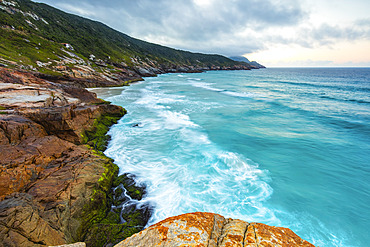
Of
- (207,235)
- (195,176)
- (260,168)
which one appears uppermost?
(207,235)

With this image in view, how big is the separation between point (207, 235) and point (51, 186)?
699 cm

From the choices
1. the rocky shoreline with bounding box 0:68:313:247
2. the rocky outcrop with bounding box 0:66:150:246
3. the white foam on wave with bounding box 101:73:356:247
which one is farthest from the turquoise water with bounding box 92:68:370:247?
the rocky outcrop with bounding box 0:66:150:246

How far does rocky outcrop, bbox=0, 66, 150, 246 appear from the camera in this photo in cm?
467

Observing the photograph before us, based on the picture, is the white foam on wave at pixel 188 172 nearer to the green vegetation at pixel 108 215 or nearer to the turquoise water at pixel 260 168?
the turquoise water at pixel 260 168

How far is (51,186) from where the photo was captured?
6.77 meters

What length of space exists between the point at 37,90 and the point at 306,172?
81.8ft

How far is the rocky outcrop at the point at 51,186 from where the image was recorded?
4668 mm

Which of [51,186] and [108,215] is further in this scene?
[108,215]

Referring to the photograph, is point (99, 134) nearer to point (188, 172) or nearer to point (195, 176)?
point (188, 172)

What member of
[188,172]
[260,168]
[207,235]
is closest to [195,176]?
[188,172]

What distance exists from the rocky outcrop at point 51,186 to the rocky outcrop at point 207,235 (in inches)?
141

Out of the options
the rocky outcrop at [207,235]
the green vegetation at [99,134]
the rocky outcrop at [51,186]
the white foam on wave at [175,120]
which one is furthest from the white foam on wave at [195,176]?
the rocky outcrop at [207,235]

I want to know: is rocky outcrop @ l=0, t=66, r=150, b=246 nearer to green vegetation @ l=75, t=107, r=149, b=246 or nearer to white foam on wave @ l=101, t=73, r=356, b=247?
green vegetation @ l=75, t=107, r=149, b=246

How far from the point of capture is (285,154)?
1348 cm
